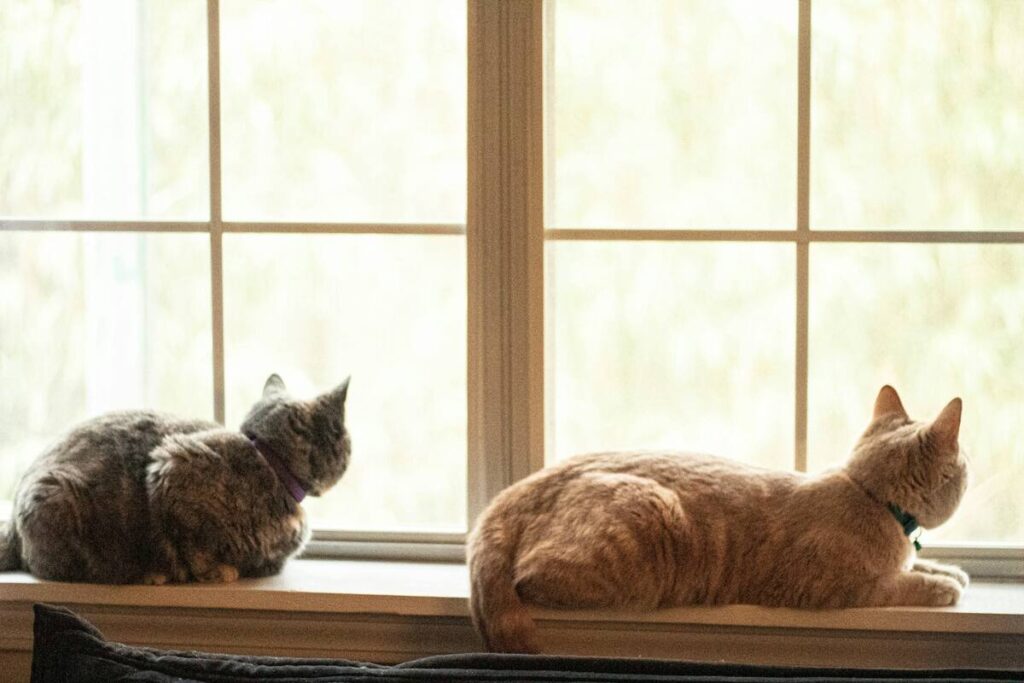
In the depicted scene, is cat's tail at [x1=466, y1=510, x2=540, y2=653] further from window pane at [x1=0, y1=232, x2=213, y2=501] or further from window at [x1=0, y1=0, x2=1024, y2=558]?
window pane at [x1=0, y1=232, x2=213, y2=501]

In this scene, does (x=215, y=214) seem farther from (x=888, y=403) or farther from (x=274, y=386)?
(x=888, y=403)

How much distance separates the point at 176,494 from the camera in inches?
75.9

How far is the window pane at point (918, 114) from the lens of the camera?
1.96m

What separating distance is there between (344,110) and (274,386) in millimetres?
476

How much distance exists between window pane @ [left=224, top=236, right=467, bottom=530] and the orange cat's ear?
0.68 meters

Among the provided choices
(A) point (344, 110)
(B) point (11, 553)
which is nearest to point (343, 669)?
(B) point (11, 553)

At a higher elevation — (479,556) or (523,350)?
(523,350)

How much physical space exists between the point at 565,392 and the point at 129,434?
717 mm

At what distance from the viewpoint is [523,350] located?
2057mm

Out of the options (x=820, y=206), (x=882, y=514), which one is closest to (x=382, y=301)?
(x=820, y=206)

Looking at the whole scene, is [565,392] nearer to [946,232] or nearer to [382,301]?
[382,301]

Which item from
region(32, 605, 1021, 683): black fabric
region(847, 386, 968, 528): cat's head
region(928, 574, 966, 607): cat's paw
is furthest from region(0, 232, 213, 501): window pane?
region(928, 574, 966, 607): cat's paw

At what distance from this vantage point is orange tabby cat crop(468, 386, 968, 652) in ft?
5.93

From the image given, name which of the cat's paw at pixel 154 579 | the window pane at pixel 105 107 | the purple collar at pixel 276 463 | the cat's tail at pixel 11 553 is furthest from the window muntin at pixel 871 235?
the cat's tail at pixel 11 553
